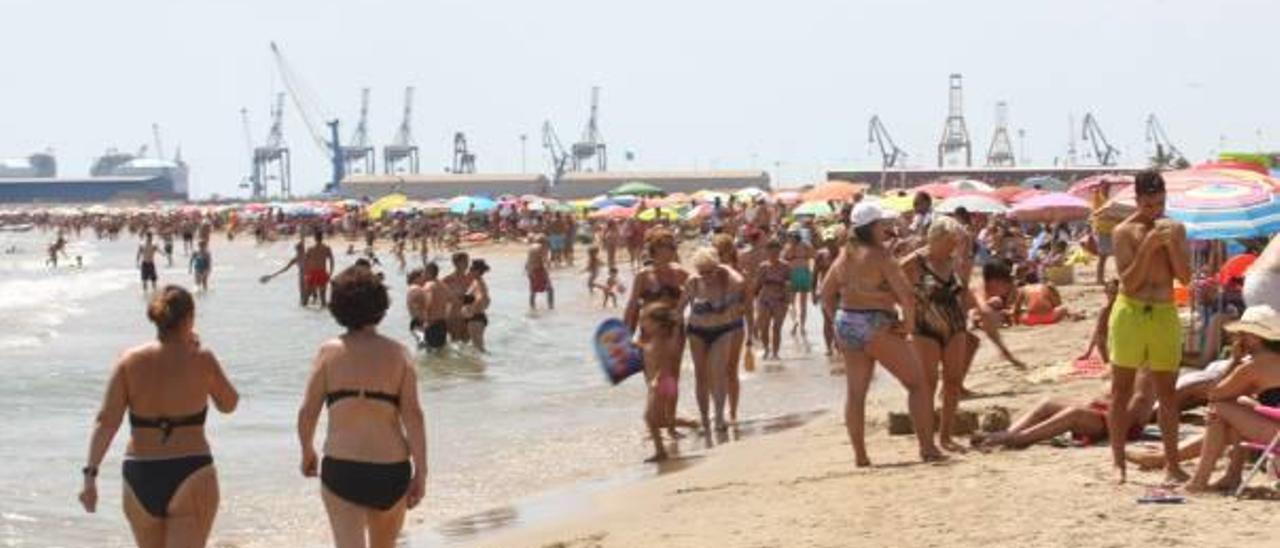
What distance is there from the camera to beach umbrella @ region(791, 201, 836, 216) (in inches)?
1262

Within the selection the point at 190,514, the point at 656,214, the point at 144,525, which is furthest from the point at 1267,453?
the point at 656,214

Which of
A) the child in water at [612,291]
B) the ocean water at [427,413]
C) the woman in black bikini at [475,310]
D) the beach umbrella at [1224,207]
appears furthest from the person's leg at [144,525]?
the child in water at [612,291]

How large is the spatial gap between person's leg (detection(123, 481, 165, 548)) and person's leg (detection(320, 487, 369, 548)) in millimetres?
585

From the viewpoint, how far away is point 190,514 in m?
5.40

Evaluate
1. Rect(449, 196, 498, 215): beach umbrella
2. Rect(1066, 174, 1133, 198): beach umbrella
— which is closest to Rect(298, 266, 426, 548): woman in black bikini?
Rect(1066, 174, 1133, 198): beach umbrella

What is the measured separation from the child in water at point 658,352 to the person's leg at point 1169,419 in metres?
3.51

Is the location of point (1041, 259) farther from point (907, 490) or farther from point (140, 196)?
point (140, 196)

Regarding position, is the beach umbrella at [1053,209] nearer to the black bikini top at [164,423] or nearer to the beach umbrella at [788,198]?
the beach umbrella at [788,198]

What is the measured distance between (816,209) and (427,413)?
1914 centimetres

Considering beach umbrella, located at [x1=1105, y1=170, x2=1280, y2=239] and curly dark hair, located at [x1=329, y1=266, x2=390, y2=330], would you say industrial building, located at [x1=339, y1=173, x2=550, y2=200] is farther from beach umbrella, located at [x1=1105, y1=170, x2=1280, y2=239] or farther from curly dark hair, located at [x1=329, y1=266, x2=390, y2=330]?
curly dark hair, located at [x1=329, y1=266, x2=390, y2=330]

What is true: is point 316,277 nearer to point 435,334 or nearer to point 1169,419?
point 435,334

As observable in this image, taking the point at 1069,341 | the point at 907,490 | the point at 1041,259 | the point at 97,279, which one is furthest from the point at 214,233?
the point at 907,490

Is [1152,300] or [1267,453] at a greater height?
[1152,300]

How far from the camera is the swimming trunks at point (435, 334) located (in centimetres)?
1756
